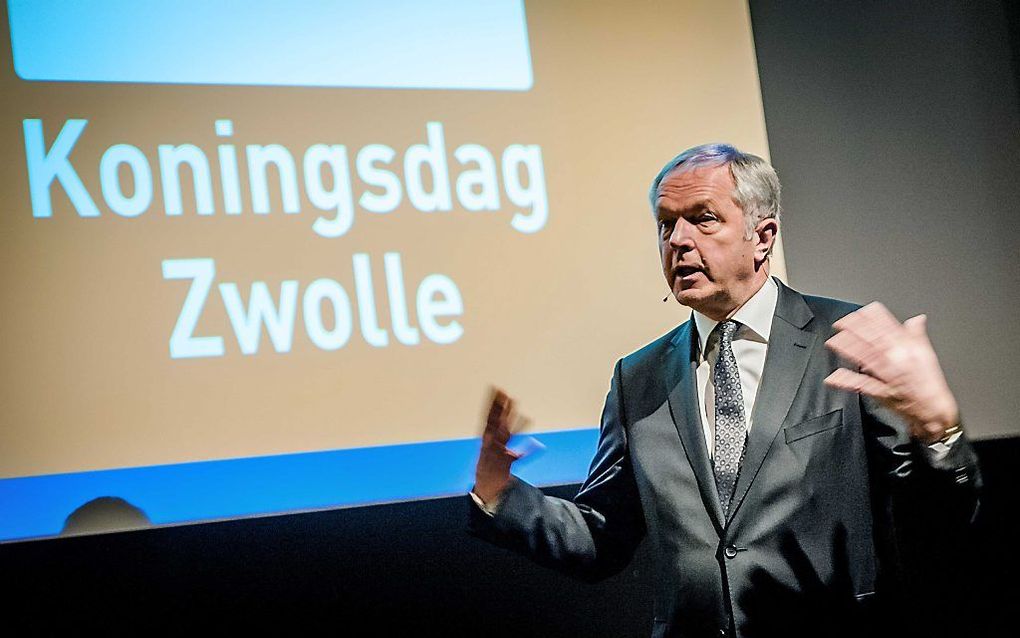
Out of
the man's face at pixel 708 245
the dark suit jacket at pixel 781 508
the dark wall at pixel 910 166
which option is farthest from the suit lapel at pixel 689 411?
the dark wall at pixel 910 166

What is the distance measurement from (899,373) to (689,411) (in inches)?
20.6

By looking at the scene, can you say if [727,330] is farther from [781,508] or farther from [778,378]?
[781,508]

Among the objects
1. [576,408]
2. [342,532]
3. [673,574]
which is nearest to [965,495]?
[673,574]

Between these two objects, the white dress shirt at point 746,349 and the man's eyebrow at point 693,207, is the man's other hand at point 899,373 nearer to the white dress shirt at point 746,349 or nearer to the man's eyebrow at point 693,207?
the white dress shirt at point 746,349

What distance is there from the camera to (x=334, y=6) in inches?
121

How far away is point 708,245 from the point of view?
2182 mm

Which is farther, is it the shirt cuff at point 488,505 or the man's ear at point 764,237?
the man's ear at point 764,237

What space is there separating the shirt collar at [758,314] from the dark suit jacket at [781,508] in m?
0.03

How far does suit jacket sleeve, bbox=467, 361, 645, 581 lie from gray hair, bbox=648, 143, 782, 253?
46 cm

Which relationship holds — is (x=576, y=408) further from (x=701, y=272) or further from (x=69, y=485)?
(x=69, y=485)

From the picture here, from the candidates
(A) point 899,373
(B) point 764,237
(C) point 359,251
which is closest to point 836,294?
(B) point 764,237

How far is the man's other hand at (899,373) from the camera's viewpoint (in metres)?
1.73

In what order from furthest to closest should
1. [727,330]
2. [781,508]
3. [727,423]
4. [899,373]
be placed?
[727,330] → [727,423] → [781,508] → [899,373]

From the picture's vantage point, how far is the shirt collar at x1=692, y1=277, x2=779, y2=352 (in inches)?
86.8
